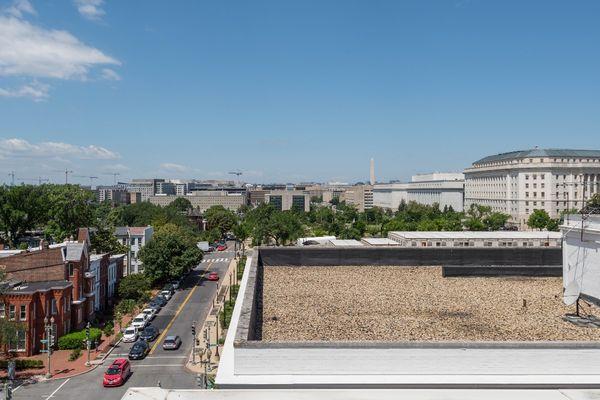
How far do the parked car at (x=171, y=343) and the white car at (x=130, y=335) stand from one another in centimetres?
349

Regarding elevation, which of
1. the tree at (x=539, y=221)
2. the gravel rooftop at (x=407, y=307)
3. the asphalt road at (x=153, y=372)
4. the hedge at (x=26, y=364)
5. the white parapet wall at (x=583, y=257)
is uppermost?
the white parapet wall at (x=583, y=257)

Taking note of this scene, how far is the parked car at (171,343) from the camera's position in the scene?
123ft

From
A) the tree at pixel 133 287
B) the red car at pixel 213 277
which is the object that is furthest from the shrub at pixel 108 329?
the red car at pixel 213 277

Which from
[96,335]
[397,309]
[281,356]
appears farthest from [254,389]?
[96,335]

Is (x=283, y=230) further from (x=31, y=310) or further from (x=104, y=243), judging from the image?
(x=31, y=310)

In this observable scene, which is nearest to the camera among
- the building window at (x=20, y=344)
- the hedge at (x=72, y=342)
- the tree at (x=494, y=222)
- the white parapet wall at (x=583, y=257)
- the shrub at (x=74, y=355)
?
the white parapet wall at (x=583, y=257)

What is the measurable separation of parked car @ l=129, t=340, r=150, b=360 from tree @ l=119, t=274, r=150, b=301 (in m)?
16.2

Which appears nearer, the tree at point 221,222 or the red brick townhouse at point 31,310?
the red brick townhouse at point 31,310

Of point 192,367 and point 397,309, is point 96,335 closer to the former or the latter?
point 192,367

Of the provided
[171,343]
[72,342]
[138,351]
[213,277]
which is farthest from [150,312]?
[213,277]

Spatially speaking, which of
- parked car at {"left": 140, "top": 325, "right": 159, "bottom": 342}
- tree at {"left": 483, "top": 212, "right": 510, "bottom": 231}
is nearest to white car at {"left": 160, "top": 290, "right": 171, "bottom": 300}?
parked car at {"left": 140, "top": 325, "right": 159, "bottom": 342}

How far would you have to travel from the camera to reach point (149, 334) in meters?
40.3

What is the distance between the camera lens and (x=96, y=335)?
38.3 meters

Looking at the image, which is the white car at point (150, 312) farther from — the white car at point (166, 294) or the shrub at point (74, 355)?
the shrub at point (74, 355)
